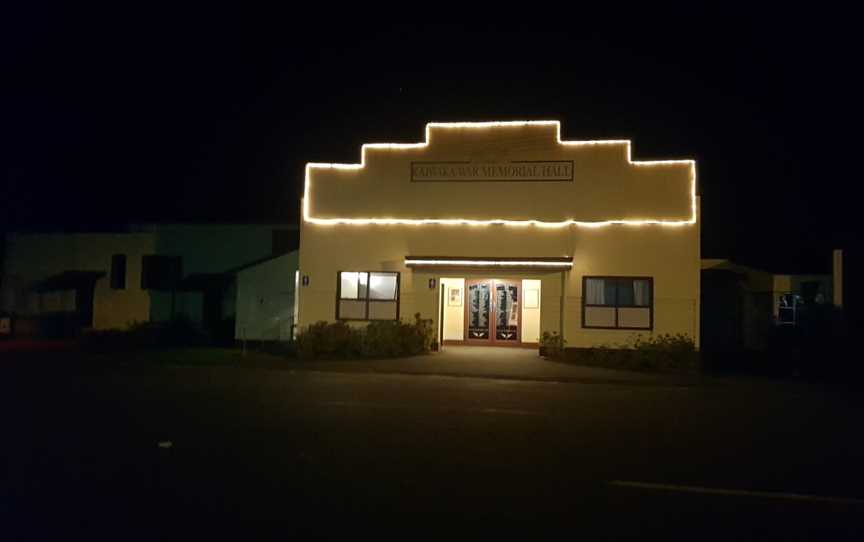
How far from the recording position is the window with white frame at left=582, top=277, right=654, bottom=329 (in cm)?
2295

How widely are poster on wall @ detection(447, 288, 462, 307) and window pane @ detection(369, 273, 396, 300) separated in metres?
2.15

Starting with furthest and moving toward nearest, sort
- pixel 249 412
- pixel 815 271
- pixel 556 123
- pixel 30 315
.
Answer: pixel 30 315 → pixel 815 271 → pixel 556 123 → pixel 249 412

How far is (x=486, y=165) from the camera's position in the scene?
78.6 ft

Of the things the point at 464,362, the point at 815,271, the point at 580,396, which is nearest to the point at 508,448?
the point at 580,396

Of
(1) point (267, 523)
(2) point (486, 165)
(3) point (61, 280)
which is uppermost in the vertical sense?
(2) point (486, 165)

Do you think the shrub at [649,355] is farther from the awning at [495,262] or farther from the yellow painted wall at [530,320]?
the yellow painted wall at [530,320]

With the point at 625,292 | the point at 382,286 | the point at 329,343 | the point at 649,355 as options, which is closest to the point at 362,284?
the point at 382,286

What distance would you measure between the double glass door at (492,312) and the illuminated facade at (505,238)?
0.04 meters

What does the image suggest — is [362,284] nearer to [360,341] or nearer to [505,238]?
[360,341]

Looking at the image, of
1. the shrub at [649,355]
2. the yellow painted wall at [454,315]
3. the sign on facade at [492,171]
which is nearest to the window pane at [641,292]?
the shrub at [649,355]

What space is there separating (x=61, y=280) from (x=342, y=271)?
1275 centimetres

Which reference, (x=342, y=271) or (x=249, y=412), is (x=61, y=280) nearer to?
(x=342, y=271)

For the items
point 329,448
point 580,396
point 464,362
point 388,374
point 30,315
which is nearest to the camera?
point 329,448

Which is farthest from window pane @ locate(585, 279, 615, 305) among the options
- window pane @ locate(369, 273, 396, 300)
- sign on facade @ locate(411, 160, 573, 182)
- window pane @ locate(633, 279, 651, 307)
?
window pane @ locate(369, 273, 396, 300)
